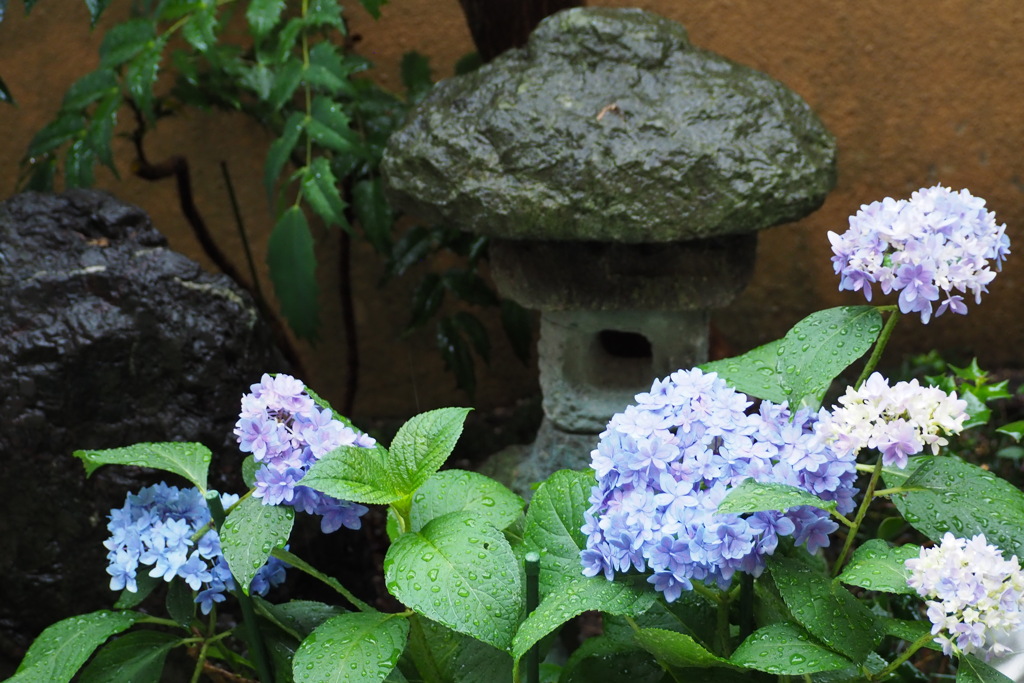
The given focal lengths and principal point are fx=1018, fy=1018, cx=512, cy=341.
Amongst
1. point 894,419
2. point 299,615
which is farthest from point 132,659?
point 894,419

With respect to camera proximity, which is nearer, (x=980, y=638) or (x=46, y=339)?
(x=980, y=638)

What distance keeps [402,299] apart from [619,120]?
1450 mm

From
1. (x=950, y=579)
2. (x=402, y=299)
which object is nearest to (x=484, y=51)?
(x=402, y=299)

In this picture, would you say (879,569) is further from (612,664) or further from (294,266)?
(294,266)

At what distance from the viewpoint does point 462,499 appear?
1.15m

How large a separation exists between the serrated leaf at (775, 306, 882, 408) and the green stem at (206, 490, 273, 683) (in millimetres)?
635

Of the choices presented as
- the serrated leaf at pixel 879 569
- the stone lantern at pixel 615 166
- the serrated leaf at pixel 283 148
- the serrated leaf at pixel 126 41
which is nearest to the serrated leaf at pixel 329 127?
the serrated leaf at pixel 283 148

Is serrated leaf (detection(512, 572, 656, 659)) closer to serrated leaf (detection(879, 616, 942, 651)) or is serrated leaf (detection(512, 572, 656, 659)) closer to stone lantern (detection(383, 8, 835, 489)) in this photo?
serrated leaf (detection(879, 616, 942, 651))

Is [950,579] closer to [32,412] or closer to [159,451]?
[159,451]

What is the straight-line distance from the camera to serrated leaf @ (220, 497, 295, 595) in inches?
41.5

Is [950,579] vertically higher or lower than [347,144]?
lower

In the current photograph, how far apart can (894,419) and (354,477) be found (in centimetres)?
53

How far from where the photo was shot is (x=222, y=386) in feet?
6.15

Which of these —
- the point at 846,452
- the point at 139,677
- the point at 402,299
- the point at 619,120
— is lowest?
the point at 402,299
